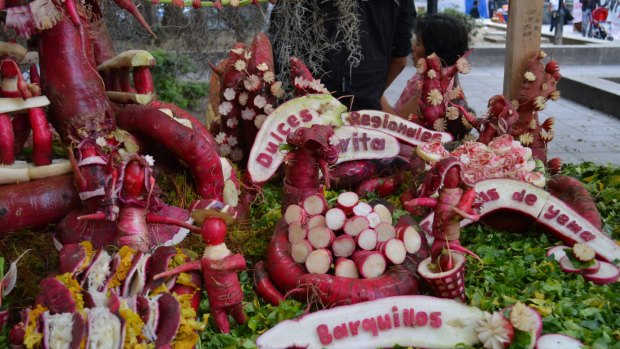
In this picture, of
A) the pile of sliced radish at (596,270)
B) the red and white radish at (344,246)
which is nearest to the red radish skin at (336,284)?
the red and white radish at (344,246)

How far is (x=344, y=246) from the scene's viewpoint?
2.04m

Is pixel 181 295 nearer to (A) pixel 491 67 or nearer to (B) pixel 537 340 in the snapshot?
(B) pixel 537 340

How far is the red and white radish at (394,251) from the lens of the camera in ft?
6.52

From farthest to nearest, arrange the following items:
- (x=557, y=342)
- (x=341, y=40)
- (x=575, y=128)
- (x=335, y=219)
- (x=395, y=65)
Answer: (x=575, y=128)
(x=395, y=65)
(x=341, y=40)
(x=335, y=219)
(x=557, y=342)

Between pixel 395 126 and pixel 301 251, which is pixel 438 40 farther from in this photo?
pixel 301 251

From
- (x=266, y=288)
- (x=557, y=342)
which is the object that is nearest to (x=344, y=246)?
(x=266, y=288)

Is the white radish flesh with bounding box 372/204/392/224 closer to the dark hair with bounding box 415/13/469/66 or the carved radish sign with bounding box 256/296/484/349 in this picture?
the carved radish sign with bounding box 256/296/484/349

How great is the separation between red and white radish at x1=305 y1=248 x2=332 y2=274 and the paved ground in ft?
8.43

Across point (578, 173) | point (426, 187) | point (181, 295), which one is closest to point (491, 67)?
point (578, 173)

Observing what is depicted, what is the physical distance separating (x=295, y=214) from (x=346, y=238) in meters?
0.21

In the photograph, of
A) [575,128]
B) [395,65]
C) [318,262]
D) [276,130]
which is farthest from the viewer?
[575,128]

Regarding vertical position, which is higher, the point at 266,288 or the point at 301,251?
the point at 301,251

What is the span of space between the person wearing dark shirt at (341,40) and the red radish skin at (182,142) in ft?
2.72

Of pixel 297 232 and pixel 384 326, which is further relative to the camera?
pixel 297 232
